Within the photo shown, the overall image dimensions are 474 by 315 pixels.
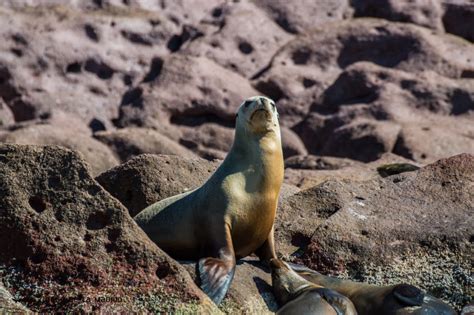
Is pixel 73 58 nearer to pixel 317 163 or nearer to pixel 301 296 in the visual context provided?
pixel 317 163

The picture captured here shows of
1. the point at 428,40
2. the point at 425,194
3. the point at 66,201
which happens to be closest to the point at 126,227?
the point at 66,201

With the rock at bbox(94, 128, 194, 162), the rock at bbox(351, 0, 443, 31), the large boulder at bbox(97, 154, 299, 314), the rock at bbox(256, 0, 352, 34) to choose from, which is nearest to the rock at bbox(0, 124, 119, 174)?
the rock at bbox(94, 128, 194, 162)

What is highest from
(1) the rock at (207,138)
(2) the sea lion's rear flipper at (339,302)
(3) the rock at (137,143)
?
(2) the sea lion's rear flipper at (339,302)

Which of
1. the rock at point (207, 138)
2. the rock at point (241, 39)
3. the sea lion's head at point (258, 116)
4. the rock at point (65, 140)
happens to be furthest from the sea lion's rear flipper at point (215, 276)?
the rock at point (241, 39)

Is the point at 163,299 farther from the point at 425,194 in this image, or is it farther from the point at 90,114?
the point at 90,114

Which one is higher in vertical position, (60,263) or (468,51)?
(60,263)

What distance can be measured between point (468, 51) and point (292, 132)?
12.0ft

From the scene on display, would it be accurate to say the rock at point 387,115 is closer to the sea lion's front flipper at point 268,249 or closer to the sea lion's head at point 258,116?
the sea lion's head at point 258,116

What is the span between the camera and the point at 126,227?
691cm

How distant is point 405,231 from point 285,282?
1.48m

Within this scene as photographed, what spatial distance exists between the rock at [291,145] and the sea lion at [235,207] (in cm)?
984

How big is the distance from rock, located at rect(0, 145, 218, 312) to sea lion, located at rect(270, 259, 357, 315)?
702 millimetres

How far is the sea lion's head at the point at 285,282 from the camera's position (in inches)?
284

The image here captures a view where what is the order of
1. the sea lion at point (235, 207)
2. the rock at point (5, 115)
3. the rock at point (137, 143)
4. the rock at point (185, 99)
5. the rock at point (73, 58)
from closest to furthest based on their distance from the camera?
the sea lion at point (235, 207) → the rock at point (137, 143) → the rock at point (5, 115) → the rock at point (185, 99) → the rock at point (73, 58)
